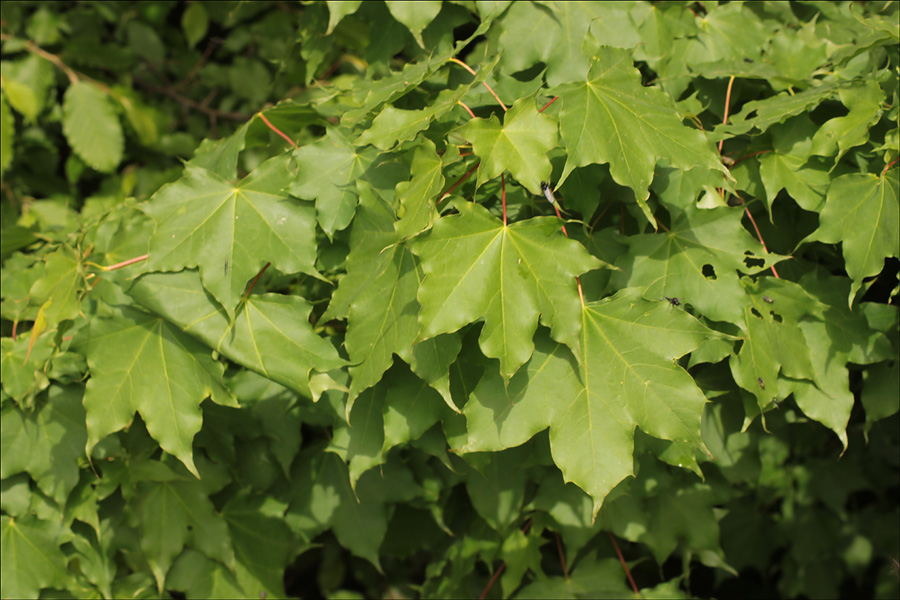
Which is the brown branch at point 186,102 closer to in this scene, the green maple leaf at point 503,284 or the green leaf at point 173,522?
the green leaf at point 173,522

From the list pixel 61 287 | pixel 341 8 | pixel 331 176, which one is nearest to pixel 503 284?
pixel 331 176

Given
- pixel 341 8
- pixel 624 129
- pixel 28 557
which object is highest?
pixel 341 8

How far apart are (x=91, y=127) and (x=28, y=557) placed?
1.98 metres

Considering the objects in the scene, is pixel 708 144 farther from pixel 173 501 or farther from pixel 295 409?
pixel 173 501

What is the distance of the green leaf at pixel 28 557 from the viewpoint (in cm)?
195

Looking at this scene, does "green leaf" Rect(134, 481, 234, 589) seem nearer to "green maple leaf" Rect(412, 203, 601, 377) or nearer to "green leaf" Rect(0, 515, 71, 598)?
"green leaf" Rect(0, 515, 71, 598)

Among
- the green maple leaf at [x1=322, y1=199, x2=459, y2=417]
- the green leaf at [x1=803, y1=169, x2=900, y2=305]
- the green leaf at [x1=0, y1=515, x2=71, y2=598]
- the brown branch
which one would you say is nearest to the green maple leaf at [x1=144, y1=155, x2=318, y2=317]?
the green maple leaf at [x1=322, y1=199, x2=459, y2=417]

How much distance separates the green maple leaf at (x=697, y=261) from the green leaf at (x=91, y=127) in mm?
2586

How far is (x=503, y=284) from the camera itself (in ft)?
4.36

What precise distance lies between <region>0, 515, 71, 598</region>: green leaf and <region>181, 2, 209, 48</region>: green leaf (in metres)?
2.56

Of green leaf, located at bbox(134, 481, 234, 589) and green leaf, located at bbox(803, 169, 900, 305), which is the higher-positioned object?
green leaf, located at bbox(803, 169, 900, 305)

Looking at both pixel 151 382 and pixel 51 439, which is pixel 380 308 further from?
pixel 51 439

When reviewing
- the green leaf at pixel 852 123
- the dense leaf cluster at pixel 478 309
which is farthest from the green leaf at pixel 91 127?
the green leaf at pixel 852 123

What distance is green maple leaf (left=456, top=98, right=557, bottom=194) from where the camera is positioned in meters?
1.30
